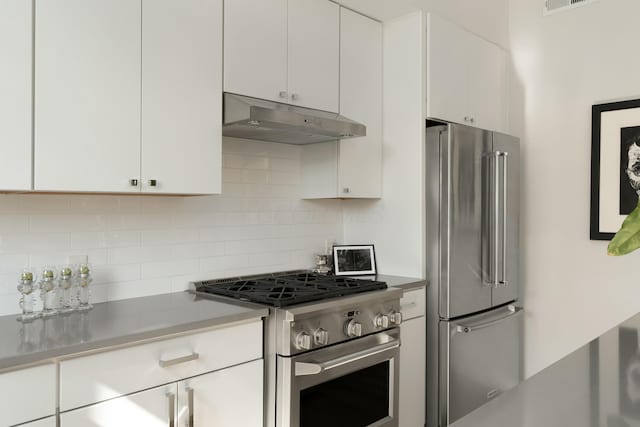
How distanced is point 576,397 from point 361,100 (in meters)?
2.32

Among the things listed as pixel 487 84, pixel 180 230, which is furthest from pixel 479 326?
pixel 180 230

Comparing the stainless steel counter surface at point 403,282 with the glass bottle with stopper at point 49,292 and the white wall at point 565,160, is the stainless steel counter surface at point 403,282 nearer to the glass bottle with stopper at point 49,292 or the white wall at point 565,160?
the white wall at point 565,160

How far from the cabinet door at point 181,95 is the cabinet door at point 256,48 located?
69 millimetres

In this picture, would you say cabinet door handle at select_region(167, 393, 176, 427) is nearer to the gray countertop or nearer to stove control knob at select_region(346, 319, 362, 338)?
the gray countertop

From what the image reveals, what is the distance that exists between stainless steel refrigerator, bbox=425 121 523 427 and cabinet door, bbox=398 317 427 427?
77mm

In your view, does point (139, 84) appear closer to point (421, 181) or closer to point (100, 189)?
point (100, 189)

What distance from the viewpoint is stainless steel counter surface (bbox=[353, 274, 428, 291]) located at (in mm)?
2844

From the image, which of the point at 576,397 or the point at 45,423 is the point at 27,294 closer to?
the point at 45,423

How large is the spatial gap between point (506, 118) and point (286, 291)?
2.37 meters

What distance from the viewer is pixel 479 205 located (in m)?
3.17

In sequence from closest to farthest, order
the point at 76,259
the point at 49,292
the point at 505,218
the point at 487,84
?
the point at 49,292 → the point at 76,259 → the point at 505,218 → the point at 487,84

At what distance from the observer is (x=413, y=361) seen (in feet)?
9.56

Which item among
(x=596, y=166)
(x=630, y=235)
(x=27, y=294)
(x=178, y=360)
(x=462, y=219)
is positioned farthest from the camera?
(x=596, y=166)

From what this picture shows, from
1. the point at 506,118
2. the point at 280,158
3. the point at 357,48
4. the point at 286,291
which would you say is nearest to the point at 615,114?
the point at 506,118
